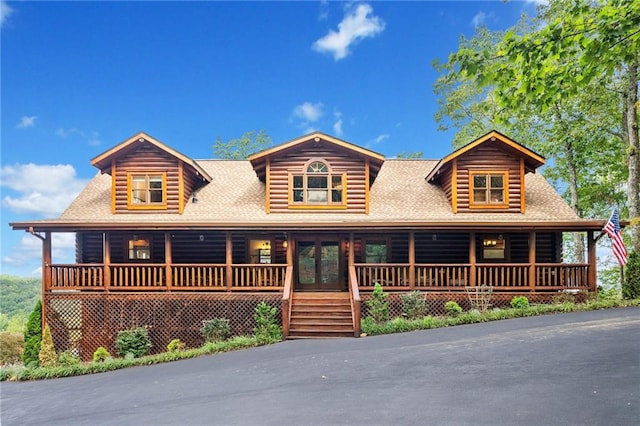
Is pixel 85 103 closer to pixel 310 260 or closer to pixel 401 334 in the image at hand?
pixel 310 260

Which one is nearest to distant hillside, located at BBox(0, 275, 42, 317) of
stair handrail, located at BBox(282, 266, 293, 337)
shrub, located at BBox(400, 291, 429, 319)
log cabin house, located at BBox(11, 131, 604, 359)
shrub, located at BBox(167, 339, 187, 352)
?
log cabin house, located at BBox(11, 131, 604, 359)

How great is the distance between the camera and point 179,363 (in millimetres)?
10219

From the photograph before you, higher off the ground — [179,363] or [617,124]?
[617,124]

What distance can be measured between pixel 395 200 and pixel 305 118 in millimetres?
22635

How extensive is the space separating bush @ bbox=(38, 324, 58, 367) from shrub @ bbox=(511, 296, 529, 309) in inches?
585

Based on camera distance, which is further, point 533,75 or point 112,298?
point 112,298

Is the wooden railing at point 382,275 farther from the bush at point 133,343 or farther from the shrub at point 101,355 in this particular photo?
the shrub at point 101,355

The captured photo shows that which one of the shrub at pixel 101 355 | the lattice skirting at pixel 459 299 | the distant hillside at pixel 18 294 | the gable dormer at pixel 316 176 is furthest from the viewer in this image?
the distant hillside at pixel 18 294

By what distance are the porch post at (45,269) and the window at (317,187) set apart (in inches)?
344

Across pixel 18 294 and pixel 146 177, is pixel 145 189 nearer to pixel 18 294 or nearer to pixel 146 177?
pixel 146 177

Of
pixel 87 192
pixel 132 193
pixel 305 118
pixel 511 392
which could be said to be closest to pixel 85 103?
pixel 87 192

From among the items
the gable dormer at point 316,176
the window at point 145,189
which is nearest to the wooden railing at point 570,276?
the gable dormer at point 316,176

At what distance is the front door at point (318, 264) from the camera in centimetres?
1503

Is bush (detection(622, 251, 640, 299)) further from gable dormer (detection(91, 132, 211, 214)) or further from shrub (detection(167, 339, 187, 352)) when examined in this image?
gable dormer (detection(91, 132, 211, 214))
